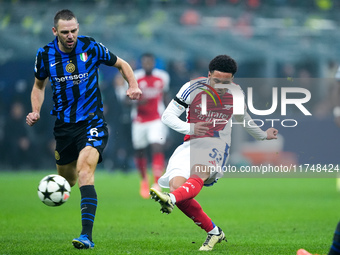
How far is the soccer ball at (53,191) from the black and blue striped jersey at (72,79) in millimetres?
660

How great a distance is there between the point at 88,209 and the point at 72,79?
1366 millimetres

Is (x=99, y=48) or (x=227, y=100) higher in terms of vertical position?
(x=99, y=48)

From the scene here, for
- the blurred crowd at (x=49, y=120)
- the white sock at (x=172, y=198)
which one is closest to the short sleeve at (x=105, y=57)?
the white sock at (x=172, y=198)

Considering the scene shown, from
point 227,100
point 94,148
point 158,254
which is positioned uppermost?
point 227,100

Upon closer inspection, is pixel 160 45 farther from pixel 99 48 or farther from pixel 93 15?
pixel 99 48

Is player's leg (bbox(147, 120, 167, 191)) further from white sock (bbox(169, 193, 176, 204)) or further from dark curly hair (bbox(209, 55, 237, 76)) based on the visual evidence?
white sock (bbox(169, 193, 176, 204))

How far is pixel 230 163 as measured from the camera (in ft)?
59.5

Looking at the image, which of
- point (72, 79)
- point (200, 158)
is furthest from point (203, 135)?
point (72, 79)

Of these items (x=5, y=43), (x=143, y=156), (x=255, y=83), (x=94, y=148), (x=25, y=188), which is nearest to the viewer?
(x=94, y=148)

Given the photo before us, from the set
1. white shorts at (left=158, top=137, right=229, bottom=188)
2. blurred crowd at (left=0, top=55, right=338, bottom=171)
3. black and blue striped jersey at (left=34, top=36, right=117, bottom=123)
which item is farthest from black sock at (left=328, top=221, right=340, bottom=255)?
blurred crowd at (left=0, top=55, right=338, bottom=171)

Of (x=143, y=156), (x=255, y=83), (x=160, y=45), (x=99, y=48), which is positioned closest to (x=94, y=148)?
(x=99, y=48)

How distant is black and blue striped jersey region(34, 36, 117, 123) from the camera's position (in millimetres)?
6934

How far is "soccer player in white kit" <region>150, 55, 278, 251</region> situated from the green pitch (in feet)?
1.30

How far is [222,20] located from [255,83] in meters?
3.17
